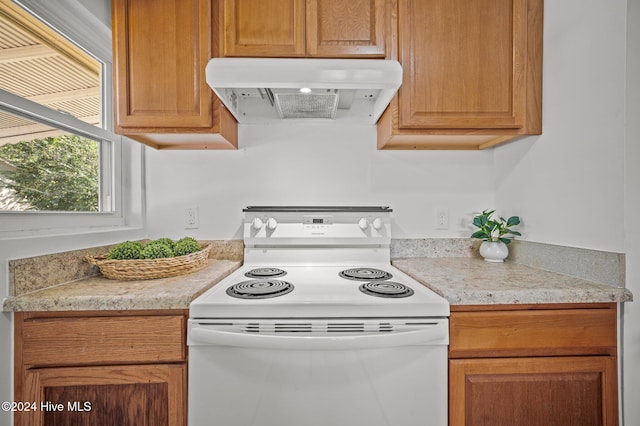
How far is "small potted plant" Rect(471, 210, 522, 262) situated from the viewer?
4.78 feet

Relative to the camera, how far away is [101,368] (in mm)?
903

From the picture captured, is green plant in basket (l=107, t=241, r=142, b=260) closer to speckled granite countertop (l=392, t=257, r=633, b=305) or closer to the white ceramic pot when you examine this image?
speckled granite countertop (l=392, t=257, r=633, b=305)

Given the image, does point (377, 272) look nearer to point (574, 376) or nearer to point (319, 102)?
point (574, 376)

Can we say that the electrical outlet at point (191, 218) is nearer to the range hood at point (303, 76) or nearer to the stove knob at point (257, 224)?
the stove knob at point (257, 224)

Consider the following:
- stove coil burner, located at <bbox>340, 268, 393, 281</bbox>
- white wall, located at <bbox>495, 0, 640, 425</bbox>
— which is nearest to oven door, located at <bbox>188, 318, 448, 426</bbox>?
stove coil burner, located at <bbox>340, 268, 393, 281</bbox>

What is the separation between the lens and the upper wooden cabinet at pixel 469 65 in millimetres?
1249

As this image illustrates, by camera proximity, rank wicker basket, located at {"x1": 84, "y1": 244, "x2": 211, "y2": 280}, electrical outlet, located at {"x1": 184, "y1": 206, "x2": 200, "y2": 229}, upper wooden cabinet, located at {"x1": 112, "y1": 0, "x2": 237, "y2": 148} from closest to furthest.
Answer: wicker basket, located at {"x1": 84, "y1": 244, "x2": 211, "y2": 280} → upper wooden cabinet, located at {"x1": 112, "y1": 0, "x2": 237, "y2": 148} → electrical outlet, located at {"x1": 184, "y1": 206, "x2": 200, "y2": 229}

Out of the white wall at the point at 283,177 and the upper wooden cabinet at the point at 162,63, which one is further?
the white wall at the point at 283,177

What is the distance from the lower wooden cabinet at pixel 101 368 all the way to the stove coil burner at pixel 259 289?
203 mm

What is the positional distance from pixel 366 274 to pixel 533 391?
2.28ft

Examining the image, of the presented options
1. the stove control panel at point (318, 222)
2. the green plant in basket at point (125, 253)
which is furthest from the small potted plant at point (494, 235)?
the green plant in basket at point (125, 253)

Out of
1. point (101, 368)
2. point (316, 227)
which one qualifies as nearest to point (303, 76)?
point (316, 227)

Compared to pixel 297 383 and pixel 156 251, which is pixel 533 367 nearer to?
pixel 297 383

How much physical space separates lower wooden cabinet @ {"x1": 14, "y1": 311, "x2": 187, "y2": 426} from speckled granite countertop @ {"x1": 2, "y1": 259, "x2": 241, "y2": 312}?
3cm
